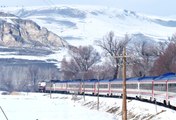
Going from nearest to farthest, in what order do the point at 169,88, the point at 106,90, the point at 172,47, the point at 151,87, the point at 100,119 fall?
the point at 169,88
the point at 100,119
the point at 151,87
the point at 106,90
the point at 172,47

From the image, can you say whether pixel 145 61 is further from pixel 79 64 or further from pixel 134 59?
pixel 79 64

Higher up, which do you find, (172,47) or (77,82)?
(172,47)

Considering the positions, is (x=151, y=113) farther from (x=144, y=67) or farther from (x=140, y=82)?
(x=144, y=67)

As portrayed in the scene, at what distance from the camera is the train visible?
55406 millimetres

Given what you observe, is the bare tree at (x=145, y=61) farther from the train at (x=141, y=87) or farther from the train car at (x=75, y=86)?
the train at (x=141, y=87)

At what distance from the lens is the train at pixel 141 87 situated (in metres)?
55.4

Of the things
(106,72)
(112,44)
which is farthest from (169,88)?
(106,72)

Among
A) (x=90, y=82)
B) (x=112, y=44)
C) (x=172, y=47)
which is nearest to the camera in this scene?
(x=90, y=82)

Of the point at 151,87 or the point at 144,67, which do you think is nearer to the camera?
the point at 151,87

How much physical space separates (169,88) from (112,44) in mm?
91202

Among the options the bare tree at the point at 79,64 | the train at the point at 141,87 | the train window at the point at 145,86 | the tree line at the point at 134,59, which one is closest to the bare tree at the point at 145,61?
the tree line at the point at 134,59

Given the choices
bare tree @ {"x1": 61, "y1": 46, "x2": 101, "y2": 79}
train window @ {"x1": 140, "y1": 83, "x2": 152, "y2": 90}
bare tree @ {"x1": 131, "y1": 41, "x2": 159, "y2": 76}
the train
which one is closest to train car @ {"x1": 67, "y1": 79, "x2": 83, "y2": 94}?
the train

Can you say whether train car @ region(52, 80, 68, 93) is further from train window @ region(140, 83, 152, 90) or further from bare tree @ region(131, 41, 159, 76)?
train window @ region(140, 83, 152, 90)

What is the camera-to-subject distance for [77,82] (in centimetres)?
13312
